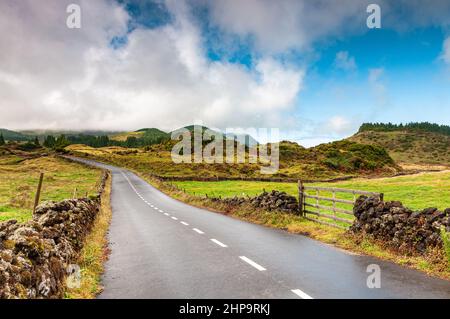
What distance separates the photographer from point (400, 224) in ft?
40.0

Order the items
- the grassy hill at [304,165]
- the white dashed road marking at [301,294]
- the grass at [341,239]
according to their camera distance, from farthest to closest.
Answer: the grassy hill at [304,165] < the grass at [341,239] < the white dashed road marking at [301,294]

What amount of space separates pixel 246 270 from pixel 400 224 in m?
5.28

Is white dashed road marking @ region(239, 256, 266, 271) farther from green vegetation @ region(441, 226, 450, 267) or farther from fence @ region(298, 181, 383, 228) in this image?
fence @ region(298, 181, 383, 228)

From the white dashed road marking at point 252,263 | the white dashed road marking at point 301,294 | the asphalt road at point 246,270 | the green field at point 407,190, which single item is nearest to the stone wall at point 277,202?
the asphalt road at point 246,270

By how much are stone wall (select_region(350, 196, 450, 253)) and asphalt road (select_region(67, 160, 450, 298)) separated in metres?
1.20

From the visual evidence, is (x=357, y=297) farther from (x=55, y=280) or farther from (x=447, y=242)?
(x=55, y=280)

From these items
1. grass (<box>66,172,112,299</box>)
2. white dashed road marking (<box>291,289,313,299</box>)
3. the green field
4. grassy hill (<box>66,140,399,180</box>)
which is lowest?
grass (<box>66,172,112,299</box>)

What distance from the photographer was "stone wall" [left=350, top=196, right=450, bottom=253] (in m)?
11.2

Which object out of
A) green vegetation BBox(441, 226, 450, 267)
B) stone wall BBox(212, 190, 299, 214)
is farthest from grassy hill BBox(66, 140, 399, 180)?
green vegetation BBox(441, 226, 450, 267)

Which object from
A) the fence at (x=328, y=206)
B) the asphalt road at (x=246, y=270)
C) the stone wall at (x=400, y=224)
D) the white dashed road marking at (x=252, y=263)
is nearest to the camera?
the asphalt road at (x=246, y=270)

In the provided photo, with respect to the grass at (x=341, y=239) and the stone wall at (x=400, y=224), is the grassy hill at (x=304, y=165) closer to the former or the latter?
the grass at (x=341, y=239)

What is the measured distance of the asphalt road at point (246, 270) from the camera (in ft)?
27.0

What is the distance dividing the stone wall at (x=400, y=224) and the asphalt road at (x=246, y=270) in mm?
1200
